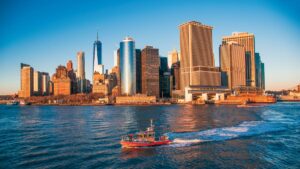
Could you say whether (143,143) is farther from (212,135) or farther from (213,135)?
(213,135)

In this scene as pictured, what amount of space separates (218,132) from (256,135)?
36.9 feet

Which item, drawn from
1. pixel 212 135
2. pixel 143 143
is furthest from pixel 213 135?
pixel 143 143

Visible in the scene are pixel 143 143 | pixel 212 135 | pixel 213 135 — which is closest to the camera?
pixel 143 143

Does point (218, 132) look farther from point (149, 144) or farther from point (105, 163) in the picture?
point (105, 163)

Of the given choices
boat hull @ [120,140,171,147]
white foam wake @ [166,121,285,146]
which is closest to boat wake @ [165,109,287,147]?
white foam wake @ [166,121,285,146]

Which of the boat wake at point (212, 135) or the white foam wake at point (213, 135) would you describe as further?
the white foam wake at point (213, 135)

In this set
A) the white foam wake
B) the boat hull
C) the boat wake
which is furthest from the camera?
the white foam wake

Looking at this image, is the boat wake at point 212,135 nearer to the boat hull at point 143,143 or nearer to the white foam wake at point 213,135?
the white foam wake at point 213,135

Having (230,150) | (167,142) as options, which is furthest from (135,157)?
(230,150)

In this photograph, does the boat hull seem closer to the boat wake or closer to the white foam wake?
the boat wake

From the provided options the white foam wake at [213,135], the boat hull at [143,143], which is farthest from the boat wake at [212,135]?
the boat hull at [143,143]

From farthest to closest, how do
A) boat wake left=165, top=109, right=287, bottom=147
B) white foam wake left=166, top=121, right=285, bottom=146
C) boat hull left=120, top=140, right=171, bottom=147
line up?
white foam wake left=166, top=121, right=285, bottom=146 < boat wake left=165, top=109, right=287, bottom=147 < boat hull left=120, top=140, right=171, bottom=147

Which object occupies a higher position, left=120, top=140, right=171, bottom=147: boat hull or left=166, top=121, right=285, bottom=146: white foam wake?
left=120, top=140, right=171, bottom=147: boat hull

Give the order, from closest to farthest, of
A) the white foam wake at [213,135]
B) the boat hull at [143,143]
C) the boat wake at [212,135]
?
the boat hull at [143,143] → the boat wake at [212,135] → the white foam wake at [213,135]
